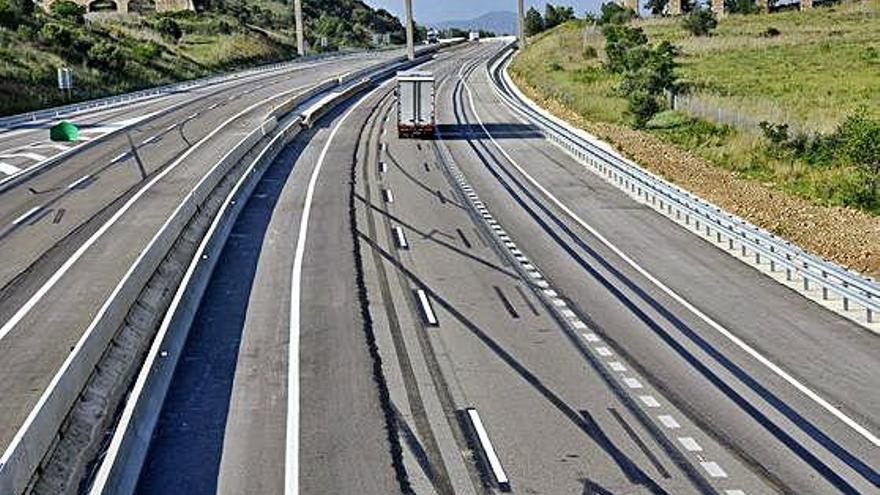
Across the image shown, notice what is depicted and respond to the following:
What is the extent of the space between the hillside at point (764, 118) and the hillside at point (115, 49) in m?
28.5

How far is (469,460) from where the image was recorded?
1305 centimetres

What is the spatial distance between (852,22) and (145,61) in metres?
65.1

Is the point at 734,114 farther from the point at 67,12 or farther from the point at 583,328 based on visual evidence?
the point at 67,12

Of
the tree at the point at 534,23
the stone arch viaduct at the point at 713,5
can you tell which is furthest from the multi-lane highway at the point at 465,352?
the tree at the point at 534,23

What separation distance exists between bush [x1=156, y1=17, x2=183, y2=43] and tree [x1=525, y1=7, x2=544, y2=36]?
67348 millimetres

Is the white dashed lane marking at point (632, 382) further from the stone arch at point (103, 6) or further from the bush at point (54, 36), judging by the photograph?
the stone arch at point (103, 6)

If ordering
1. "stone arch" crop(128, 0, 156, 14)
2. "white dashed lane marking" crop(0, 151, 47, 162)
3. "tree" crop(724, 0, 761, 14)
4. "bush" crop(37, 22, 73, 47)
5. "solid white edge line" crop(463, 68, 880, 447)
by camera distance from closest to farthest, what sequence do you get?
1. "solid white edge line" crop(463, 68, 880, 447)
2. "white dashed lane marking" crop(0, 151, 47, 162)
3. "bush" crop(37, 22, 73, 47)
4. "stone arch" crop(128, 0, 156, 14)
5. "tree" crop(724, 0, 761, 14)

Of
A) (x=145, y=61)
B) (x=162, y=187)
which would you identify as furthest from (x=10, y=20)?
(x=162, y=187)

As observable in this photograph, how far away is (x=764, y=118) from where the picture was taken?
46969 mm

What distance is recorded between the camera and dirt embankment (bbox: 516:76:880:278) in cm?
2575

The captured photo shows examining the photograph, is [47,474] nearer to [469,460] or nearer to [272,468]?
[272,468]

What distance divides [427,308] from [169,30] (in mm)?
100399

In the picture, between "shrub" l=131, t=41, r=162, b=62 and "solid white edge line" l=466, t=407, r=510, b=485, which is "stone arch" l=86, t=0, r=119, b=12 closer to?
"shrub" l=131, t=41, r=162, b=62

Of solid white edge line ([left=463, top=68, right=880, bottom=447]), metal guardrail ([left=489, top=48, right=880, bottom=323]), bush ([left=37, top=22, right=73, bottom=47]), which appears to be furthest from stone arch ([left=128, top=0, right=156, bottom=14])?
solid white edge line ([left=463, top=68, right=880, bottom=447])
